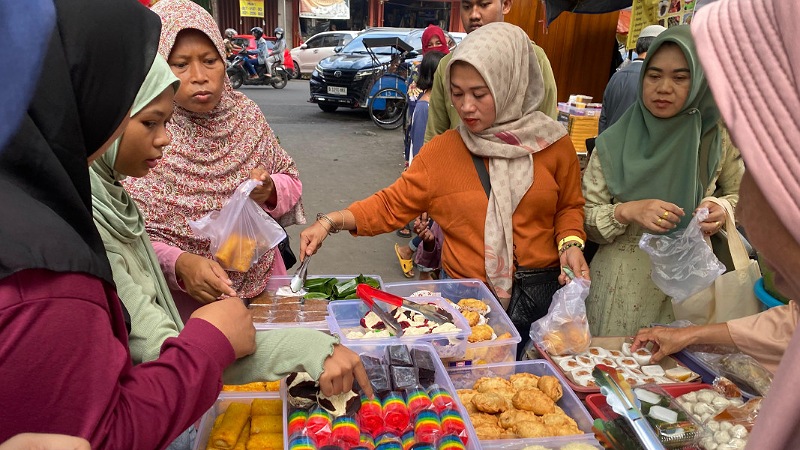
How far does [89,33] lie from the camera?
2.87 ft

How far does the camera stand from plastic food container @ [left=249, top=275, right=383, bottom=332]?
6.23 ft

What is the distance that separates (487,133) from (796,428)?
165 centimetres

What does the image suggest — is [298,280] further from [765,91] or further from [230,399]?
[765,91]

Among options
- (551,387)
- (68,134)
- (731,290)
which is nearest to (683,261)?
(731,290)

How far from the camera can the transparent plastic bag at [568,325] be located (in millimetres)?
1955

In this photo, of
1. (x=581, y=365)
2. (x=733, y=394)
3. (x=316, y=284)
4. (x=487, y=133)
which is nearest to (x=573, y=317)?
(x=581, y=365)

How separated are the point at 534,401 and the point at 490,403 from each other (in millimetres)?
139

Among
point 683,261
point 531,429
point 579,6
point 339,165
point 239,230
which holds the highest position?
point 579,6

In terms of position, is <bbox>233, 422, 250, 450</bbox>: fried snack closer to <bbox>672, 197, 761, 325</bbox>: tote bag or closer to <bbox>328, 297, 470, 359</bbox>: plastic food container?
<bbox>328, 297, 470, 359</bbox>: plastic food container

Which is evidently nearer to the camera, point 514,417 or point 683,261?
point 514,417

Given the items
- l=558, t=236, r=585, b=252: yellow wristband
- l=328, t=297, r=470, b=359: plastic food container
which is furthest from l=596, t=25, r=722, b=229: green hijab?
l=328, t=297, r=470, b=359: plastic food container

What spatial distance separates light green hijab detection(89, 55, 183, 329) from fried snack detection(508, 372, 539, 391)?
1.08 m

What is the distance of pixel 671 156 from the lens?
2.26 meters

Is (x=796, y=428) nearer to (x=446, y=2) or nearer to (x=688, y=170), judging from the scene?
(x=688, y=170)
